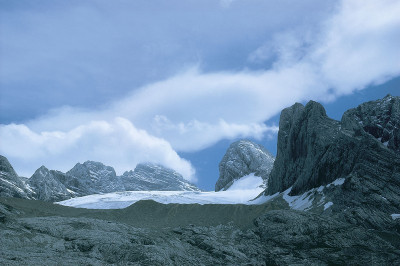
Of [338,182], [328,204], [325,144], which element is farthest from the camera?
[325,144]

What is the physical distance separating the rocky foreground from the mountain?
1.10 ft

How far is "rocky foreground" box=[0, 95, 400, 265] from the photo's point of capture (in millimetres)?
66062

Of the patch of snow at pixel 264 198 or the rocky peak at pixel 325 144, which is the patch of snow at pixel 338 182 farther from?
the patch of snow at pixel 264 198

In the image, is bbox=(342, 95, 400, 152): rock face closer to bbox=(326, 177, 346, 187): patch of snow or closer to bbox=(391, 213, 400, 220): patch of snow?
bbox=(326, 177, 346, 187): patch of snow

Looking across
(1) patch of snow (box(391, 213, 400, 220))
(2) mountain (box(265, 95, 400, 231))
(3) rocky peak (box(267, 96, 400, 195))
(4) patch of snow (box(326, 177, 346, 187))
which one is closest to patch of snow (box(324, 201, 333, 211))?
(2) mountain (box(265, 95, 400, 231))

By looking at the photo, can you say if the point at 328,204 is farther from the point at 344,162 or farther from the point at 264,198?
the point at 264,198

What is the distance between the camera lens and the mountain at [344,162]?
92.9 metres

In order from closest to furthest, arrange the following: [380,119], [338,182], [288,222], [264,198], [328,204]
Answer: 1. [288,222]
2. [328,204]
3. [338,182]
4. [380,119]
5. [264,198]

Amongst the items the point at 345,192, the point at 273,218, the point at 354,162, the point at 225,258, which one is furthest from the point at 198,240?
the point at 354,162

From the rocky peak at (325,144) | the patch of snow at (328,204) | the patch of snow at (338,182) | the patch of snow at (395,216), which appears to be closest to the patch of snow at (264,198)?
the rocky peak at (325,144)

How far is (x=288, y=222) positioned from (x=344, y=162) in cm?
3931

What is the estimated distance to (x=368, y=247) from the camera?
75000 millimetres

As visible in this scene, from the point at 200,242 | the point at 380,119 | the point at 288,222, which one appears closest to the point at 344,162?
the point at 380,119

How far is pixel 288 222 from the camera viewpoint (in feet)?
282
